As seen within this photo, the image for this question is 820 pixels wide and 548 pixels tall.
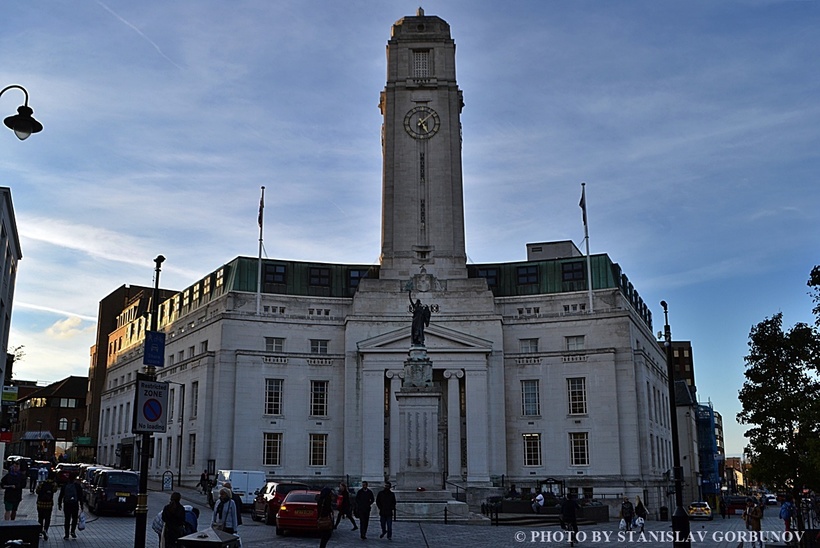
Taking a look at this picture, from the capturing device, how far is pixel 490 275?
74.0 m

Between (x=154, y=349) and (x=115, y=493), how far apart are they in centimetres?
1870

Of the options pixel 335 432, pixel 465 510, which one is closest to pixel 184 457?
pixel 335 432

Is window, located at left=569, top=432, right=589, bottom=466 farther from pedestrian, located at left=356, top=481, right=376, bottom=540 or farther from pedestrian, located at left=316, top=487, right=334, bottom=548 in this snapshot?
pedestrian, located at left=316, top=487, right=334, bottom=548

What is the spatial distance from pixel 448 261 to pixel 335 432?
1738 centimetres

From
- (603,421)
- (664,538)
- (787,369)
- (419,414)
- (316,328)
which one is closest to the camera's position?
(787,369)

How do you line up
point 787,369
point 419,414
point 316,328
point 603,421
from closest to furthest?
point 787,369 < point 419,414 < point 603,421 < point 316,328

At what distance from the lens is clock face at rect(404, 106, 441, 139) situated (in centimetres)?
7431

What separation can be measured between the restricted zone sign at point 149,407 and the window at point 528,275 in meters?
56.5

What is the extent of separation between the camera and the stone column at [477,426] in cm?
6388

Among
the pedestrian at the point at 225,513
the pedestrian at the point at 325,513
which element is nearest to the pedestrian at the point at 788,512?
the pedestrian at the point at 325,513

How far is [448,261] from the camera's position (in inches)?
2817

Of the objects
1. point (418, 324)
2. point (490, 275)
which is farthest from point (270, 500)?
point (490, 275)

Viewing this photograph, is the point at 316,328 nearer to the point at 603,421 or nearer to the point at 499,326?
the point at 499,326

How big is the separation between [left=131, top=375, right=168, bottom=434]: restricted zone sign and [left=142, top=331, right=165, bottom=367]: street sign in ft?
4.59
